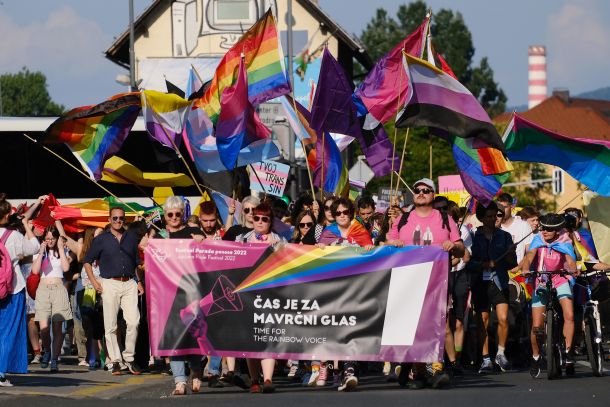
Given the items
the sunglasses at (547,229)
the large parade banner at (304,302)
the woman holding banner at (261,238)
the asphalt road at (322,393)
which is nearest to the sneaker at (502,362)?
the asphalt road at (322,393)

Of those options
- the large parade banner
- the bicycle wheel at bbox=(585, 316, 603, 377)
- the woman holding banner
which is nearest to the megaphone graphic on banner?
the large parade banner

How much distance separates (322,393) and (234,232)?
1.92 metres

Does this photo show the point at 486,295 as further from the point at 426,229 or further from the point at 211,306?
the point at 211,306

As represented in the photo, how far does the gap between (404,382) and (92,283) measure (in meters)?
4.02

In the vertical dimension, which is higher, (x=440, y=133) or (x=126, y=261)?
(x=440, y=133)

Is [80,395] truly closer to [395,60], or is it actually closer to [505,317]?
[505,317]

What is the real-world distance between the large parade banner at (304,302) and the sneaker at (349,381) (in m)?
0.25

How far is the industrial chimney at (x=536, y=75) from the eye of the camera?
14788 cm

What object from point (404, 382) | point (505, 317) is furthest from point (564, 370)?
point (404, 382)

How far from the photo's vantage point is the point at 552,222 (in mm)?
15328

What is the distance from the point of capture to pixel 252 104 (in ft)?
58.1

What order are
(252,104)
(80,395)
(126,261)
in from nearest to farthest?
(80,395)
(126,261)
(252,104)

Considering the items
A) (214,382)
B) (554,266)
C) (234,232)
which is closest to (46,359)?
(214,382)

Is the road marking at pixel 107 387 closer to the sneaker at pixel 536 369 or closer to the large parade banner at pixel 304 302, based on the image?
the large parade banner at pixel 304 302
